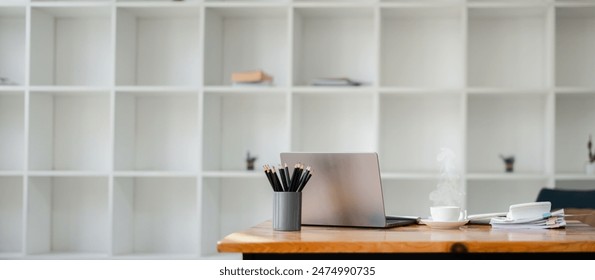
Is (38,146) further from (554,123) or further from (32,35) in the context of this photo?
(554,123)

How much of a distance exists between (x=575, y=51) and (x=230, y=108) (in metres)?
2.18

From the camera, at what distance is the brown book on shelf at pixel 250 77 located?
4438mm

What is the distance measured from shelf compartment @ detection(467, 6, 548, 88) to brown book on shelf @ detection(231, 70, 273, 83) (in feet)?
4.29

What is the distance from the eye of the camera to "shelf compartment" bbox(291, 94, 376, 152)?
476cm

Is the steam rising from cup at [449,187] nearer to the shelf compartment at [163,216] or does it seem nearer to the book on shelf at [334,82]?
the book on shelf at [334,82]

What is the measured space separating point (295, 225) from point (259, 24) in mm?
2589

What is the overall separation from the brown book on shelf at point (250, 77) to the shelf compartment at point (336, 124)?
1.26 feet

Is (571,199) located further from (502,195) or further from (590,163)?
(502,195)

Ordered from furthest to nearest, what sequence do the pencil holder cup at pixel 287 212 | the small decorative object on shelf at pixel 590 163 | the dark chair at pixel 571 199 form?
the small decorative object on shelf at pixel 590 163 → the dark chair at pixel 571 199 → the pencil holder cup at pixel 287 212

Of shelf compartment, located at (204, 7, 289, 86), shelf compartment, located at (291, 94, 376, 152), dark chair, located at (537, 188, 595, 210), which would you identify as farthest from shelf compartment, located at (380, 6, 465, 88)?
dark chair, located at (537, 188, 595, 210)

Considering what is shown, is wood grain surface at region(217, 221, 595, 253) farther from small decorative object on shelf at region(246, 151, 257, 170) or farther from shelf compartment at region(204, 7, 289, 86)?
shelf compartment at region(204, 7, 289, 86)

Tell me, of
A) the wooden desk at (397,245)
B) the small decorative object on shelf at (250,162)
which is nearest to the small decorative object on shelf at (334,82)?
the small decorative object on shelf at (250,162)

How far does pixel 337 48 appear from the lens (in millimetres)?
4785

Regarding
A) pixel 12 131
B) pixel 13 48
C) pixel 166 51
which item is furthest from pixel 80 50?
pixel 12 131
